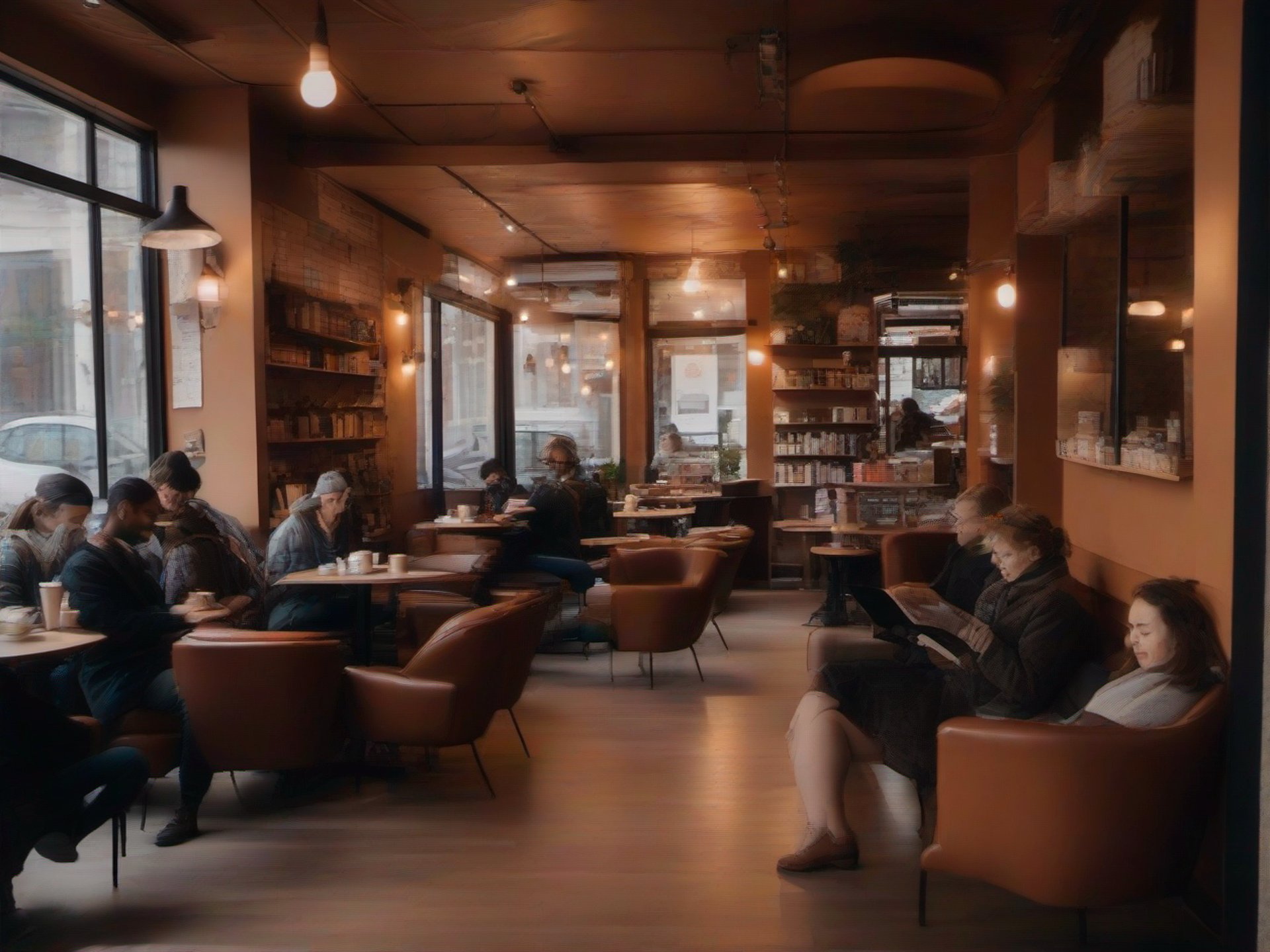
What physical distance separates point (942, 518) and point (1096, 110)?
4150 millimetres

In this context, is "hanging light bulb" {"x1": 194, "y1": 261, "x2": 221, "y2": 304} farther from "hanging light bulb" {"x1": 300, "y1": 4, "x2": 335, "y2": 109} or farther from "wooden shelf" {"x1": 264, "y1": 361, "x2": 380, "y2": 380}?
"hanging light bulb" {"x1": 300, "y1": 4, "x2": 335, "y2": 109}

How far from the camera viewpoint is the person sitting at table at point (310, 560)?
600 cm

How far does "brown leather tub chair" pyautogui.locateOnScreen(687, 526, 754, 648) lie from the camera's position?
8.09 m

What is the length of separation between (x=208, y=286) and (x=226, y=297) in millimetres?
203

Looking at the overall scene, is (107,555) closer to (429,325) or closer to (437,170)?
(437,170)

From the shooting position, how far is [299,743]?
4.46 m

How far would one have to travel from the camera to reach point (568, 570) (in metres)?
8.54

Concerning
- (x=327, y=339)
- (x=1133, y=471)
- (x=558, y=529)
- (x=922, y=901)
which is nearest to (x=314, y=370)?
(x=327, y=339)

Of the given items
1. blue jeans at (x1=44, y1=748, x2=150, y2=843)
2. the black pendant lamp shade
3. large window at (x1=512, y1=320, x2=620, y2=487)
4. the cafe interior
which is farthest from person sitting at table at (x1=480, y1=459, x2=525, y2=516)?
blue jeans at (x1=44, y1=748, x2=150, y2=843)

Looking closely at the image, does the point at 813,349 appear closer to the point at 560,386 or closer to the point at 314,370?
the point at 560,386

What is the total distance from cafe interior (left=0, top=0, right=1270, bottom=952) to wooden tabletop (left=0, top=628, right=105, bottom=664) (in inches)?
1.0

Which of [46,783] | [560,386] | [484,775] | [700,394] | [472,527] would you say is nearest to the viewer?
[46,783]

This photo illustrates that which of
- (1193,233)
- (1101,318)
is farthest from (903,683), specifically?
(1101,318)

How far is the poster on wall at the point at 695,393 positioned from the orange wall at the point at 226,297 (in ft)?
22.7
